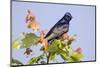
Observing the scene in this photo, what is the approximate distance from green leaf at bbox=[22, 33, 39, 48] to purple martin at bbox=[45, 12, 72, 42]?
0.43ft

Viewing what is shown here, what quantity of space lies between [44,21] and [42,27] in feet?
0.22

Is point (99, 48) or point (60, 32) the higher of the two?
point (60, 32)

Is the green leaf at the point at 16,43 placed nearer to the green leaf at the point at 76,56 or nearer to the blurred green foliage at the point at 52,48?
the blurred green foliage at the point at 52,48

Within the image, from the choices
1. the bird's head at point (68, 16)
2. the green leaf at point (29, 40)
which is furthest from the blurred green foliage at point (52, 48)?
the bird's head at point (68, 16)

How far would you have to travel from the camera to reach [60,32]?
231 centimetres

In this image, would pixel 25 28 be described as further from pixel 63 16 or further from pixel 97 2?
pixel 97 2

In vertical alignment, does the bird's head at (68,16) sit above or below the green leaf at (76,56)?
above

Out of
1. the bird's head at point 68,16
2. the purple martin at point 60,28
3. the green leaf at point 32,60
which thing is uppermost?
the bird's head at point 68,16

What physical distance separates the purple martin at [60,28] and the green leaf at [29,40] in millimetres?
130

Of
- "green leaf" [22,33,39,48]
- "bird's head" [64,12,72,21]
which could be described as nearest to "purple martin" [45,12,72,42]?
"bird's head" [64,12,72,21]

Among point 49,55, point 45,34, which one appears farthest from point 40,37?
point 49,55

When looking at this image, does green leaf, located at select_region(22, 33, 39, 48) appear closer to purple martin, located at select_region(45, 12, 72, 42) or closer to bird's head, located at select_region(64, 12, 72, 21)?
purple martin, located at select_region(45, 12, 72, 42)

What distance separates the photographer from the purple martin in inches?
89.4

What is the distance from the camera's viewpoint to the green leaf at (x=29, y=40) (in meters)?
2.18
